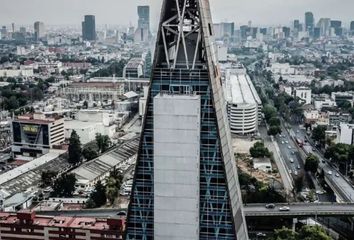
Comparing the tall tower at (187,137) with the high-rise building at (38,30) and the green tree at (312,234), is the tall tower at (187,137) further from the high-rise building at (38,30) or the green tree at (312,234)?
the high-rise building at (38,30)

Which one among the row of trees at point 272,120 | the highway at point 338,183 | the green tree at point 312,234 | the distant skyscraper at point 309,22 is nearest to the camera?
the green tree at point 312,234

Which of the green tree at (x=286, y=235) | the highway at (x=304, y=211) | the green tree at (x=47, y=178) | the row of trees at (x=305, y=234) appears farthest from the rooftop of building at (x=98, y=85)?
the row of trees at (x=305, y=234)

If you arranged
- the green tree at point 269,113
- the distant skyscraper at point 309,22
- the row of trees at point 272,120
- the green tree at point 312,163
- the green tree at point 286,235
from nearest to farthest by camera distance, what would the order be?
1. the green tree at point 286,235
2. the green tree at point 312,163
3. the row of trees at point 272,120
4. the green tree at point 269,113
5. the distant skyscraper at point 309,22

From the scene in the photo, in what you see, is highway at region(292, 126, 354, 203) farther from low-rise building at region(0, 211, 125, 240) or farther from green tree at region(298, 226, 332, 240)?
low-rise building at region(0, 211, 125, 240)

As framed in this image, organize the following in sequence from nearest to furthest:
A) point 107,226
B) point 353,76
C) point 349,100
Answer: point 107,226 → point 349,100 → point 353,76

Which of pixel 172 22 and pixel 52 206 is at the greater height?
pixel 172 22

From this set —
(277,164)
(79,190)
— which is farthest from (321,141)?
(79,190)

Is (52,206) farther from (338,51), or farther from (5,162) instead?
(338,51)

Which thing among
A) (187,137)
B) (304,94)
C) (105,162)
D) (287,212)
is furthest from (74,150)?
(304,94)
